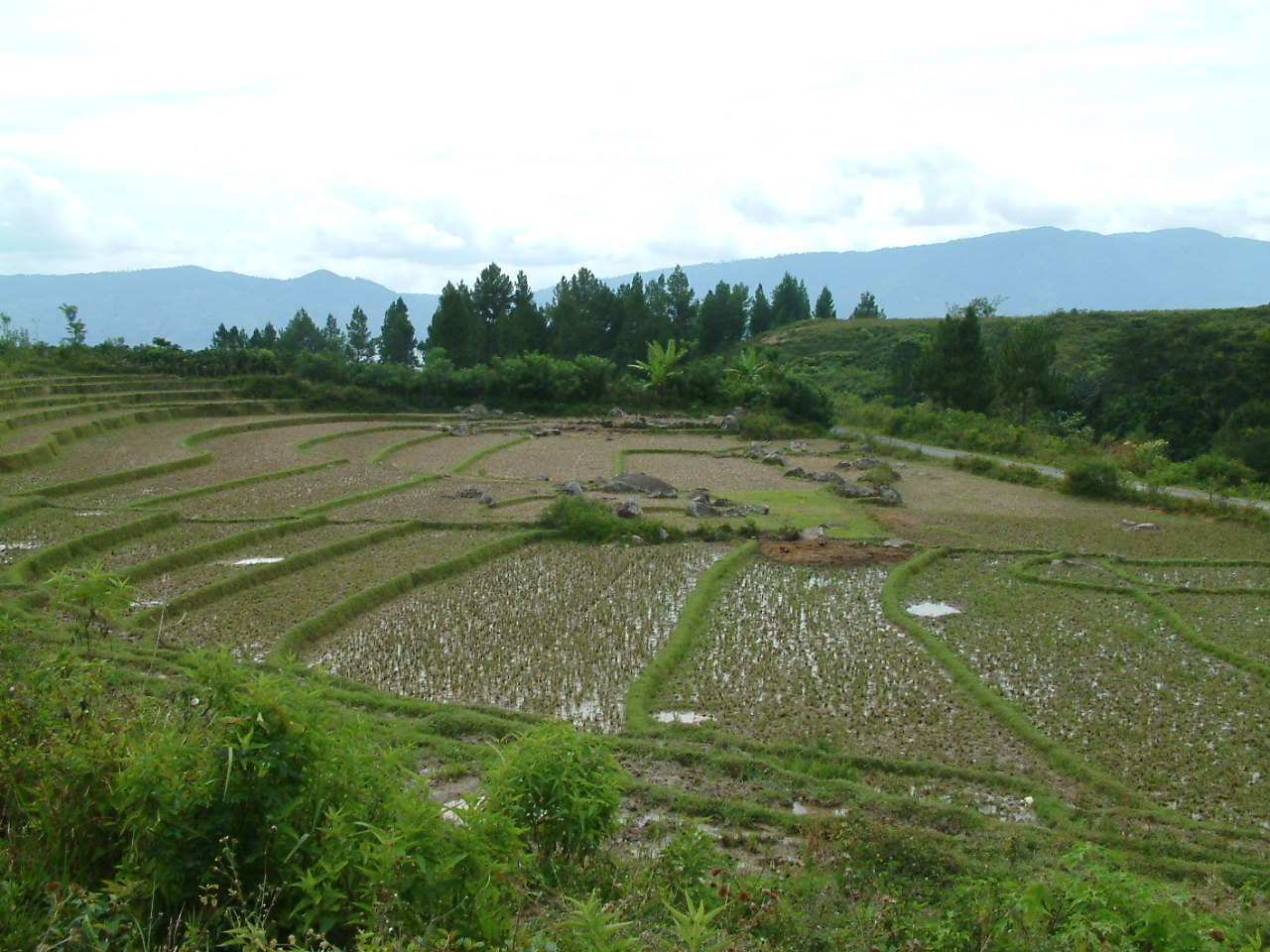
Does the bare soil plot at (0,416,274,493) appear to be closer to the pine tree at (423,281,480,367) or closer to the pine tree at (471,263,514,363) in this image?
the pine tree at (423,281,480,367)

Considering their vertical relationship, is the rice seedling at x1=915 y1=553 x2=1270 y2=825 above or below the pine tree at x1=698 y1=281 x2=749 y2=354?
below

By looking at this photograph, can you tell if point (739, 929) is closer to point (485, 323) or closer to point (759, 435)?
point (759, 435)

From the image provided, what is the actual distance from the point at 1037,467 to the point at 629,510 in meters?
12.7

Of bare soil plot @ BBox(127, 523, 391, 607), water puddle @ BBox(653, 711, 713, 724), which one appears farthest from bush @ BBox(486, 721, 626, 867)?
bare soil plot @ BBox(127, 523, 391, 607)

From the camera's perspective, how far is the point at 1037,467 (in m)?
24.0

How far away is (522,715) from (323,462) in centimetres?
1507

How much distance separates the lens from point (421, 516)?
1694 centimetres

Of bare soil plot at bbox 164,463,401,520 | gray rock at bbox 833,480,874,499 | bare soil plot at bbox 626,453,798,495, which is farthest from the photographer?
bare soil plot at bbox 626,453,798,495

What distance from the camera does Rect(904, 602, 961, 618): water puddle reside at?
12336 millimetres

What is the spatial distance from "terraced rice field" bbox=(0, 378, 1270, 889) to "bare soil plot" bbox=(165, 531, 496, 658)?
2.6 inches

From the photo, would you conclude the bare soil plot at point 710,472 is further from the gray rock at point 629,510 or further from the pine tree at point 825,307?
the pine tree at point 825,307

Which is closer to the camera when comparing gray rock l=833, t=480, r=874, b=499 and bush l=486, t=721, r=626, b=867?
bush l=486, t=721, r=626, b=867

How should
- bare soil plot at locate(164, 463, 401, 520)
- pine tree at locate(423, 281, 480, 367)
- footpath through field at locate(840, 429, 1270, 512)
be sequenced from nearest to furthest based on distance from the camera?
bare soil plot at locate(164, 463, 401, 520), footpath through field at locate(840, 429, 1270, 512), pine tree at locate(423, 281, 480, 367)

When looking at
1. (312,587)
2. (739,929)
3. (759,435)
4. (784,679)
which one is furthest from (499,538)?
(759,435)
